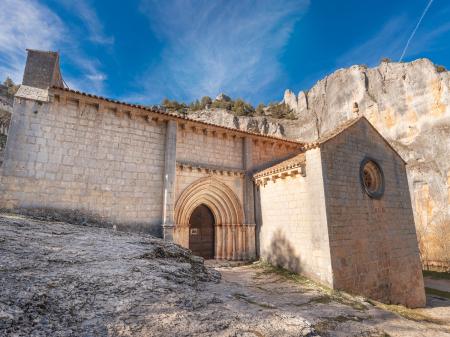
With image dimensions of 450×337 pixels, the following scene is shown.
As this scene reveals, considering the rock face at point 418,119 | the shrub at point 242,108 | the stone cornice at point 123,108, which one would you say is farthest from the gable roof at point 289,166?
the shrub at point 242,108

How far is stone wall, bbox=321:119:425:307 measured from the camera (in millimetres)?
7918

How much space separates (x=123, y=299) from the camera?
2.56 m

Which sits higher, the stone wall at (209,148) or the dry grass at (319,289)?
the stone wall at (209,148)

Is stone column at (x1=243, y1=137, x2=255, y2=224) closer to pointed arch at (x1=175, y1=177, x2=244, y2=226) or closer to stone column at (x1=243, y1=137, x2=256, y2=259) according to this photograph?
stone column at (x1=243, y1=137, x2=256, y2=259)

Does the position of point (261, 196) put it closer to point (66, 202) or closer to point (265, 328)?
point (66, 202)

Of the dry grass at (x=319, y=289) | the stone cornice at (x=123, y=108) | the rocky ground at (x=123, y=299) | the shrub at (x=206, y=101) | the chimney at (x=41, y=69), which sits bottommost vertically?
the dry grass at (x=319, y=289)

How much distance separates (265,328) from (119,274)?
1.96 metres

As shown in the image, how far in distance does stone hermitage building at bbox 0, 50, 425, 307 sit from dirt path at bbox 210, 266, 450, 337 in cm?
86

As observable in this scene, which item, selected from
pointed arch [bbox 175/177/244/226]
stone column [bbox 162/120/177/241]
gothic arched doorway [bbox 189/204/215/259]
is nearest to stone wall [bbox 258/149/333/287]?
pointed arch [bbox 175/177/244/226]

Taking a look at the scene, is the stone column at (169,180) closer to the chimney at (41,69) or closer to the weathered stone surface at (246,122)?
the chimney at (41,69)

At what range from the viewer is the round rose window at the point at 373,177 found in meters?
9.54

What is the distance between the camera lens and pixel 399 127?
2577 centimetres

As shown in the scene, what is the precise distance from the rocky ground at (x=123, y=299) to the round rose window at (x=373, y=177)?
5.19 metres

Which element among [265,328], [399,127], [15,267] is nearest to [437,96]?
[399,127]
